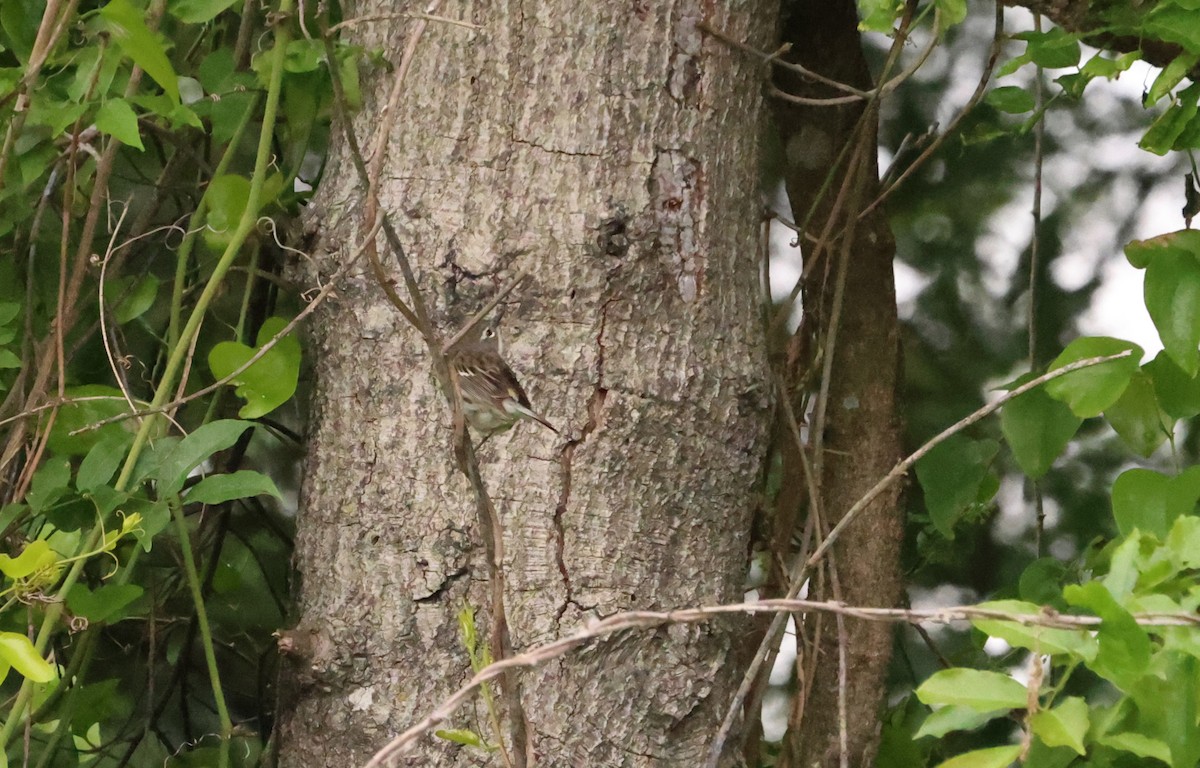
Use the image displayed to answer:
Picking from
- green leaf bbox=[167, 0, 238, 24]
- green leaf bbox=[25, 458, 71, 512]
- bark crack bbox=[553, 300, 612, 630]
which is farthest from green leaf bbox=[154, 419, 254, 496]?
green leaf bbox=[167, 0, 238, 24]

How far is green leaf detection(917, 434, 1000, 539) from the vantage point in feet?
5.40

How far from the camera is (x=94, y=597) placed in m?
1.33

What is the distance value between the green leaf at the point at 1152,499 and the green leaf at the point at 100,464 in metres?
1.10

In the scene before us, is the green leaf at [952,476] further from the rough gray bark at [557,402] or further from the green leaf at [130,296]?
the green leaf at [130,296]

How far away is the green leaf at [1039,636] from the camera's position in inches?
33.2

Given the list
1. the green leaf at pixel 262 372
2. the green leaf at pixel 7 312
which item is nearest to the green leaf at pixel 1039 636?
the green leaf at pixel 262 372

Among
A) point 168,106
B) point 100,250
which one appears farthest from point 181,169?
point 168,106

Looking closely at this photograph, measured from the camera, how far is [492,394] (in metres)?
1.28

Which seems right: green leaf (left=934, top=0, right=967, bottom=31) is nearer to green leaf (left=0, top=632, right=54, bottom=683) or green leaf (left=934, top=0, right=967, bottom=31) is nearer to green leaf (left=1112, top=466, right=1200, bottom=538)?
green leaf (left=1112, top=466, right=1200, bottom=538)

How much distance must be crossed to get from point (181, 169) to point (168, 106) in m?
0.33

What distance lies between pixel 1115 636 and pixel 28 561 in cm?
101

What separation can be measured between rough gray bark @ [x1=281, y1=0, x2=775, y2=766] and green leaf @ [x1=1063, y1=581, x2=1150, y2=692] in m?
0.58

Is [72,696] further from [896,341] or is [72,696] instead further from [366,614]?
[896,341]

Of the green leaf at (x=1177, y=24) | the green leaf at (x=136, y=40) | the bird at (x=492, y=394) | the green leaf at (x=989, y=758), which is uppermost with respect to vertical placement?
the green leaf at (x=1177, y=24)
